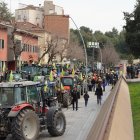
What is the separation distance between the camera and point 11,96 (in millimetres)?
17750

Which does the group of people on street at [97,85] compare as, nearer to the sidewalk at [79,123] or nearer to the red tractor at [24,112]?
the sidewalk at [79,123]

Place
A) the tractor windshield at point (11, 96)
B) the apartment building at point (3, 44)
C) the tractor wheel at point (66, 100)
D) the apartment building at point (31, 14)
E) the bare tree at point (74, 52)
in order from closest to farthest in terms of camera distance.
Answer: the tractor windshield at point (11, 96), the tractor wheel at point (66, 100), the apartment building at point (3, 44), the bare tree at point (74, 52), the apartment building at point (31, 14)

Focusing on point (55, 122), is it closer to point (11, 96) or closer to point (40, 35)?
point (11, 96)

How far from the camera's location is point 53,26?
128375 millimetres

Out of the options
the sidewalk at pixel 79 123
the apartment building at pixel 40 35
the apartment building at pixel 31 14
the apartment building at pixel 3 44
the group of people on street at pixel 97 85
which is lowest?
the sidewalk at pixel 79 123

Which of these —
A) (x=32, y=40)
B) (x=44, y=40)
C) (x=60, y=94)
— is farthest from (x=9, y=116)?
(x=44, y=40)

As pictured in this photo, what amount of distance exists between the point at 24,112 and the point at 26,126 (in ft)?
2.39

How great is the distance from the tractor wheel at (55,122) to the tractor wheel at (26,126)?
129cm

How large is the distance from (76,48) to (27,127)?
95347mm

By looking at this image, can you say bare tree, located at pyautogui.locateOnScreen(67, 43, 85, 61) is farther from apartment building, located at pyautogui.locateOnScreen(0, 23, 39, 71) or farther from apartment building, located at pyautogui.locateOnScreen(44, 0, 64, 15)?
apartment building, located at pyautogui.locateOnScreen(44, 0, 64, 15)

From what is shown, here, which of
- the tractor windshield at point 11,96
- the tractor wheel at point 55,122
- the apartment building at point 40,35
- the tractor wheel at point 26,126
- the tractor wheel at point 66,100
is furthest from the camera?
the apartment building at point 40,35

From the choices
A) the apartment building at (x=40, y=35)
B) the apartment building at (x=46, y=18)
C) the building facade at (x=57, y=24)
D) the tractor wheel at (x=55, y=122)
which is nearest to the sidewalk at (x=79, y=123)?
the tractor wheel at (x=55, y=122)

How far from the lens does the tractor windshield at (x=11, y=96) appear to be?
1760 centimetres

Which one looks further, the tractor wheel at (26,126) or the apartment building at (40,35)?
the apartment building at (40,35)
